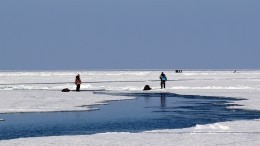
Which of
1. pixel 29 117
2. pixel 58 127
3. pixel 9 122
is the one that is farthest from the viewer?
pixel 29 117

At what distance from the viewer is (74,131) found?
18.3m

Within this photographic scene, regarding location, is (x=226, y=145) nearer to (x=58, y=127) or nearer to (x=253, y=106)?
(x=58, y=127)

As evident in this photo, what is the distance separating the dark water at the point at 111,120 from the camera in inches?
735

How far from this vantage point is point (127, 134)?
54.7 ft

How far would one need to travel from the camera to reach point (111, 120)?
72.6 feet

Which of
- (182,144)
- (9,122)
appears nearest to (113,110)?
(9,122)

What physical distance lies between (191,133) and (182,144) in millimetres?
2474

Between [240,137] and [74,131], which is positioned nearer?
[240,137]

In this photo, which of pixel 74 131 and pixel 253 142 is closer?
pixel 253 142

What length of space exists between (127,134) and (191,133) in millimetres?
1962

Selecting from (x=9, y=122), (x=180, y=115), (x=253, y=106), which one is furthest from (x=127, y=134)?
(x=253, y=106)

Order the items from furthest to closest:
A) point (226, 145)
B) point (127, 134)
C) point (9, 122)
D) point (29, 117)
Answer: point (29, 117) < point (9, 122) < point (127, 134) < point (226, 145)

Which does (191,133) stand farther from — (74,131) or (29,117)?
(29,117)

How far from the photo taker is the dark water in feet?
61.3
